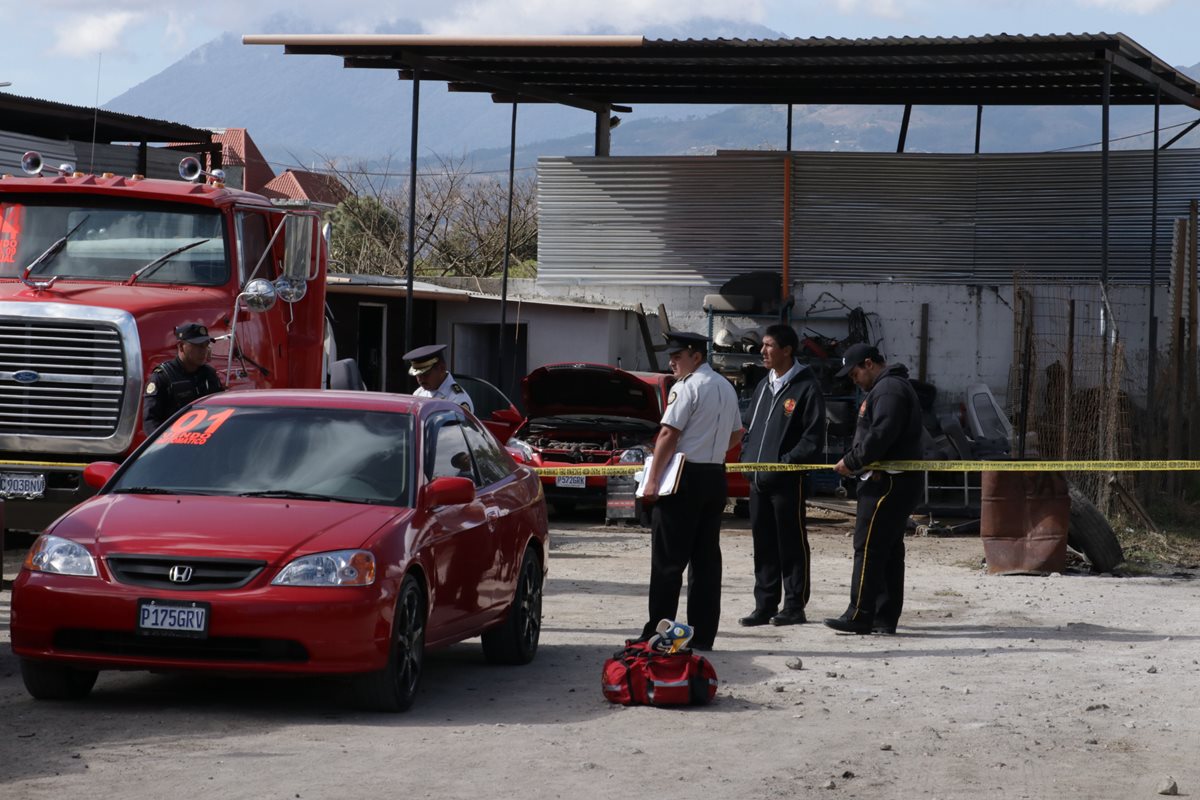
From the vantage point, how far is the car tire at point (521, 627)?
32.6 ft

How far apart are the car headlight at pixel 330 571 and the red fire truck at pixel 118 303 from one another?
15.1ft

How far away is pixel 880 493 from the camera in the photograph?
11.6 metres

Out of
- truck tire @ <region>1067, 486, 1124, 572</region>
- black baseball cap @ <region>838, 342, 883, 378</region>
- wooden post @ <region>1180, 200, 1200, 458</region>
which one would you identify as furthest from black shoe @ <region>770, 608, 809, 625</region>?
wooden post @ <region>1180, 200, 1200, 458</region>

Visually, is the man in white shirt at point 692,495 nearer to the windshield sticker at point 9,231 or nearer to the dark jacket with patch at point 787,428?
the dark jacket with patch at point 787,428

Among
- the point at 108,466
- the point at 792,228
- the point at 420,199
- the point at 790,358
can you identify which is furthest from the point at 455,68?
the point at 420,199

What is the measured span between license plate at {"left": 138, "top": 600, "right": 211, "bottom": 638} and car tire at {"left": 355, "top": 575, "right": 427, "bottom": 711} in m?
0.80

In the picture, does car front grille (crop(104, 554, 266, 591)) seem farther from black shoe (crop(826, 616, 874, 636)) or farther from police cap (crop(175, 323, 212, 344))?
black shoe (crop(826, 616, 874, 636))

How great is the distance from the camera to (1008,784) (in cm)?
711

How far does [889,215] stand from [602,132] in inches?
223

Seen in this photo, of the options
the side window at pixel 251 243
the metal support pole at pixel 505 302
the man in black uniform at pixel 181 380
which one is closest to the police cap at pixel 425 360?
the man in black uniform at pixel 181 380

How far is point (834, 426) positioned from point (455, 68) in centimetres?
707

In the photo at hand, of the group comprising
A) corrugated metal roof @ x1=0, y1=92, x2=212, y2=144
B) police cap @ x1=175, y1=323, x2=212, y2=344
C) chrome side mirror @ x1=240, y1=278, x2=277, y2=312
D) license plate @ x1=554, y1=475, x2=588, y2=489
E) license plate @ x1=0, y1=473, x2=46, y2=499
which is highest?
corrugated metal roof @ x1=0, y1=92, x2=212, y2=144

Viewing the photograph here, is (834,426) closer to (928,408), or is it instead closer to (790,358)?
(928,408)

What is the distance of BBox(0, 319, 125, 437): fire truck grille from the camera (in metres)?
12.3
